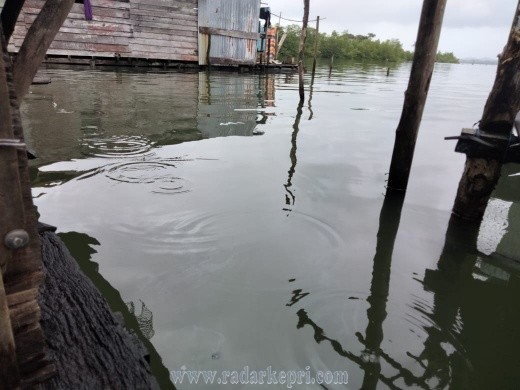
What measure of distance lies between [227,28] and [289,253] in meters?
21.8

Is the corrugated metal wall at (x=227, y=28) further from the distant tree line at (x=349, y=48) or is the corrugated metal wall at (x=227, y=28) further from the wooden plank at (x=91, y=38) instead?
the distant tree line at (x=349, y=48)

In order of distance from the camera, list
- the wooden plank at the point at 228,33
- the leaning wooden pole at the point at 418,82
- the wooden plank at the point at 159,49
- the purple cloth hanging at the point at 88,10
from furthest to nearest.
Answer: the wooden plank at the point at 228,33
the wooden plank at the point at 159,49
the purple cloth hanging at the point at 88,10
the leaning wooden pole at the point at 418,82

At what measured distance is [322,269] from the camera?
3.12m

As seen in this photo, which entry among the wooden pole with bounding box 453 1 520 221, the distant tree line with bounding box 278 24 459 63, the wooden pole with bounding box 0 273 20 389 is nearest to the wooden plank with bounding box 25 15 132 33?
the wooden pole with bounding box 453 1 520 221

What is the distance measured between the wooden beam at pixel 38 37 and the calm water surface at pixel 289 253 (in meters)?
1.55

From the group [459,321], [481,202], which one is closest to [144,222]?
[459,321]

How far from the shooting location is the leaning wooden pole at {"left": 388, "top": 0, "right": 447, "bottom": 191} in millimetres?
3812

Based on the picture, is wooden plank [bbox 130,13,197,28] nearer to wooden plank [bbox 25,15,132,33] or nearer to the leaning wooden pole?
wooden plank [bbox 25,15,132,33]

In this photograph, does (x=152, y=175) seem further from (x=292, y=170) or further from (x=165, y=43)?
(x=165, y=43)

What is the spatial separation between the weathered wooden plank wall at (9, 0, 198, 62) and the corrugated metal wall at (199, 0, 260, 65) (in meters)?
0.58

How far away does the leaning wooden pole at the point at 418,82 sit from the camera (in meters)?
3.81

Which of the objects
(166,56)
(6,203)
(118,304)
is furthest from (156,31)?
(6,203)

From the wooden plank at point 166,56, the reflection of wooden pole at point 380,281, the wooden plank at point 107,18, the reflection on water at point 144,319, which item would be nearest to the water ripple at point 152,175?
the reflection on water at point 144,319

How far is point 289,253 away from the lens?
11.0 feet
